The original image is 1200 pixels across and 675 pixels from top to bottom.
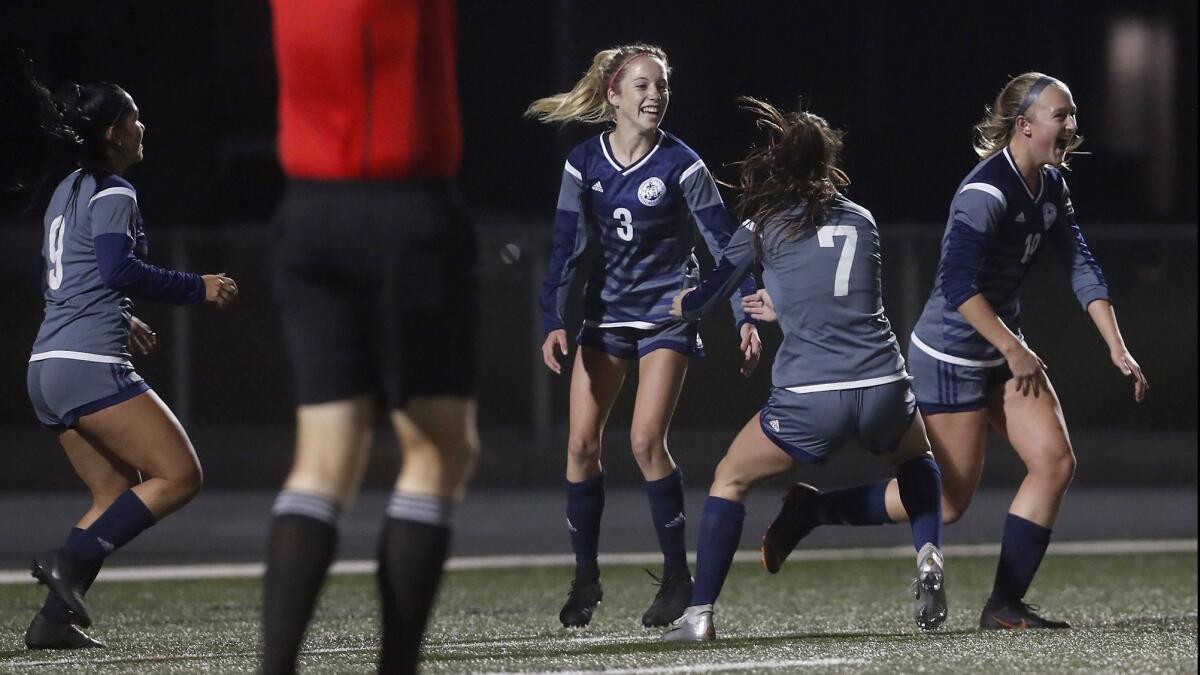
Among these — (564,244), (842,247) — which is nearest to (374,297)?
(842,247)

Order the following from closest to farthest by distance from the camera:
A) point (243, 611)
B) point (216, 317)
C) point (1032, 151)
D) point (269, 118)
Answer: point (1032, 151) → point (243, 611) → point (216, 317) → point (269, 118)

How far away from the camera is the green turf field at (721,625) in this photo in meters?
5.75

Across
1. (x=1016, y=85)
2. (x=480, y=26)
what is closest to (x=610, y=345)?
(x=1016, y=85)

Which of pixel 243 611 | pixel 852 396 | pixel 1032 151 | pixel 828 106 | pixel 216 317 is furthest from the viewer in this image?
pixel 828 106

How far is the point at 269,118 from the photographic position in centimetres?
3209

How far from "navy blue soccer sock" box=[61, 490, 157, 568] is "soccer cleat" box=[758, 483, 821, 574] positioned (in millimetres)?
2014

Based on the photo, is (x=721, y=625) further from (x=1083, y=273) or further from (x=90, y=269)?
(x=90, y=269)

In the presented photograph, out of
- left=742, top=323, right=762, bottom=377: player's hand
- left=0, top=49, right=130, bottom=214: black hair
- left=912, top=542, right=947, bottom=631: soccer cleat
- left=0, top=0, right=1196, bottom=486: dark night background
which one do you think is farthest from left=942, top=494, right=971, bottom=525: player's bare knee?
left=0, top=0, right=1196, bottom=486: dark night background

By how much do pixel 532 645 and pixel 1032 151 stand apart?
2.24 metres

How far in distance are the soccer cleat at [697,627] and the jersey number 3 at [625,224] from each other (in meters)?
1.40

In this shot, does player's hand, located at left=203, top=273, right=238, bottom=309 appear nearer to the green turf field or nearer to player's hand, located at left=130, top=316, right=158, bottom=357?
player's hand, located at left=130, top=316, right=158, bottom=357

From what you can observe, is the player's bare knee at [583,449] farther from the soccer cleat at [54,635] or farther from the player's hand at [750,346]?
the soccer cleat at [54,635]

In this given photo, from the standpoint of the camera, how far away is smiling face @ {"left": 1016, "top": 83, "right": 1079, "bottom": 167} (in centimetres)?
660

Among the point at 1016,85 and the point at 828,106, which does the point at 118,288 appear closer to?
the point at 1016,85
